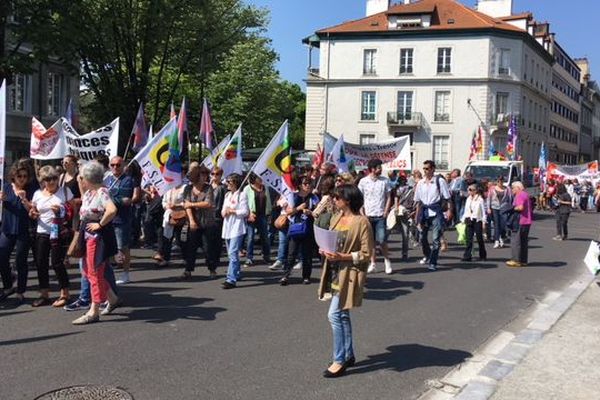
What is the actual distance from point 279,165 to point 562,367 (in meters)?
5.35

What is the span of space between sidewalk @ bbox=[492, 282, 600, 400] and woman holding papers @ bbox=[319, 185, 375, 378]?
1311 millimetres

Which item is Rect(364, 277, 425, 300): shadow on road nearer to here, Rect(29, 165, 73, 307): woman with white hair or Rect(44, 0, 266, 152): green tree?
Rect(29, 165, 73, 307): woman with white hair

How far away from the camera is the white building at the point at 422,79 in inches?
2110

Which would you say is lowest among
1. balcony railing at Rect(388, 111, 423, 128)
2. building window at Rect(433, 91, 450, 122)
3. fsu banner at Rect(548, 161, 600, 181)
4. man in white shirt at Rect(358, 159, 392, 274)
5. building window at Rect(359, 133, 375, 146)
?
man in white shirt at Rect(358, 159, 392, 274)

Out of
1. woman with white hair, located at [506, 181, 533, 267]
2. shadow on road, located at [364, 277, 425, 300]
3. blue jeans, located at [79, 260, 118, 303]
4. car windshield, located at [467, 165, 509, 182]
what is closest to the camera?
blue jeans, located at [79, 260, 118, 303]

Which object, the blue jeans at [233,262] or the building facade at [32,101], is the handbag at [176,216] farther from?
the building facade at [32,101]

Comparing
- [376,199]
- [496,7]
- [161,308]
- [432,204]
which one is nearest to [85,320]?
[161,308]

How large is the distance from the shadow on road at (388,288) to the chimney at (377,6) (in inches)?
2019

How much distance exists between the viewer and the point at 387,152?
15.8m

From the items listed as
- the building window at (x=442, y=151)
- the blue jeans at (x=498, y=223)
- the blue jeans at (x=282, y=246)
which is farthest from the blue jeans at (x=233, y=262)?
the building window at (x=442, y=151)

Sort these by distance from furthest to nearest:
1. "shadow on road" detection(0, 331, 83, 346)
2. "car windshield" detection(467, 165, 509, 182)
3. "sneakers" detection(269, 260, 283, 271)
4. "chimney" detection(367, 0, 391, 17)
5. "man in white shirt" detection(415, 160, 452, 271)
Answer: "chimney" detection(367, 0, 391, 17) < "car windshield" detection(467, 165, 509, 182) < "man in white shirt" detection(415, 160, 452, 271) < "sneakers" detection(269, 260, 283, 271) < "shadow on road" detection(0, 331, 83, 346)

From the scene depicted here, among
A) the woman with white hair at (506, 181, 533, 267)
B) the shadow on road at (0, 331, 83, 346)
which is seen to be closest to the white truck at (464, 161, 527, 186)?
the woman with white hair at (506, 181, 533, 267)

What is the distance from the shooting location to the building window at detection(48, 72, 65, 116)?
3138 cm

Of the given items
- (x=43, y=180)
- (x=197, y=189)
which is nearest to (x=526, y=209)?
(x=197, y=189)
